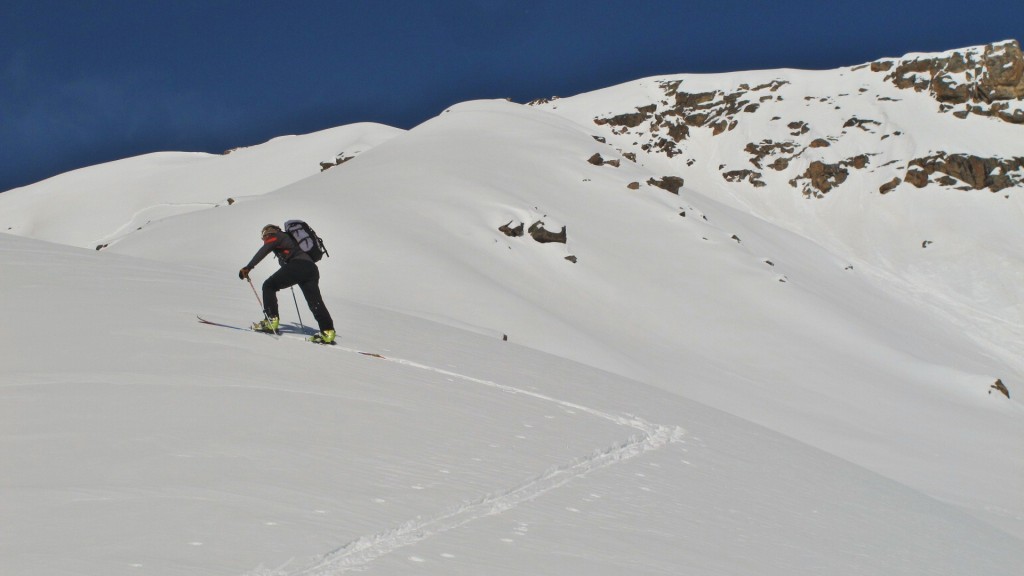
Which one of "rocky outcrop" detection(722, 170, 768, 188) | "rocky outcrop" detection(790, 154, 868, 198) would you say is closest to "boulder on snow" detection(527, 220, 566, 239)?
"rocky outcrop" detection(790, 154, 868, 198)

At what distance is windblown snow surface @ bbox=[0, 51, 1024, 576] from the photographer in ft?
17.3

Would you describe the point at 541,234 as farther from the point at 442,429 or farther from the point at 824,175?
the point at 824,175

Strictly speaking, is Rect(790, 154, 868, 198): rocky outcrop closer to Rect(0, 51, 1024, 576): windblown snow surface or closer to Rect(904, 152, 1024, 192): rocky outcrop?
Rect(904, 152, 1024, 192): rocky outcrop

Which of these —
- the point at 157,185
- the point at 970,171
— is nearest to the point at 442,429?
the point at 970,171

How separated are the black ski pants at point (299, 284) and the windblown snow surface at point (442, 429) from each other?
46 cm

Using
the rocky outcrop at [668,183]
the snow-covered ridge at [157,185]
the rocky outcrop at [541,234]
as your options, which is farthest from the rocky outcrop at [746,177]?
the rocky outcrop at [541,234]

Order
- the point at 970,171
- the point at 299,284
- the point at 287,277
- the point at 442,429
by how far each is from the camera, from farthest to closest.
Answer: the point at 970,171
the point at 299,284
the point at 287,277
the point at 442,429

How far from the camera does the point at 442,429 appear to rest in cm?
851

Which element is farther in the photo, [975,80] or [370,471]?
[975,80]

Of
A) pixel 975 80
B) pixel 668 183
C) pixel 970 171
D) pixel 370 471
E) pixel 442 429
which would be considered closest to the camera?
pixel 370 471

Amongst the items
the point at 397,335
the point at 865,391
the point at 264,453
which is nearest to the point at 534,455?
the point at 264,453

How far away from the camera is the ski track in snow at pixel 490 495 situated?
4.83 metres

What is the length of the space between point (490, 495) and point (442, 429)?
1.95 m

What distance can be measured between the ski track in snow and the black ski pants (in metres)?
0.59
